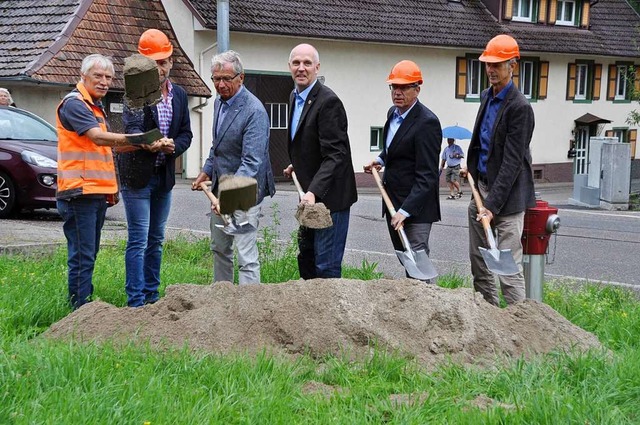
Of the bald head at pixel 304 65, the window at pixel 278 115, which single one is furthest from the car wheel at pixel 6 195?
the window at pixel 278 115

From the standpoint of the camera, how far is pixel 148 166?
7117 millimetres

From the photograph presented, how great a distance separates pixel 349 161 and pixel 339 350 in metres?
2.17

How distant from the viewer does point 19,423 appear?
155 inches

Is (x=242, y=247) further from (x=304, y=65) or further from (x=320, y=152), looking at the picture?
(x=304, y=65)

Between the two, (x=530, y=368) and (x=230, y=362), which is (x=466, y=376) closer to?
(x=530, y=368)

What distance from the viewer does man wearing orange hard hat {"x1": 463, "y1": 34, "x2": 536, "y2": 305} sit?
672 centimetres

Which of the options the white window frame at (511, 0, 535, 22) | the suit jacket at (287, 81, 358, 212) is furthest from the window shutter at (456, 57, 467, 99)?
the suit jacket at (287, 81, 358, 212)

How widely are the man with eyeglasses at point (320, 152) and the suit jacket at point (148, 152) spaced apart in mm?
841

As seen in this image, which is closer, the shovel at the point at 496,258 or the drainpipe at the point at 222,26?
the shovel at the point at 496,258

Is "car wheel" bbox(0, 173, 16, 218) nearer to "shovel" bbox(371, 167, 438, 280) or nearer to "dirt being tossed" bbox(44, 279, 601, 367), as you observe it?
"shovel" bbox(371, 167, 438, 280)

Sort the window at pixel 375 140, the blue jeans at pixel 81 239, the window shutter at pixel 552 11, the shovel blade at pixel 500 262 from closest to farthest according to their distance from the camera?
the shovel blade at pixel 500 262 → the blue jeans at pixel 81 239 → the window at pixel 375 140 → the window shutter at pixel 552 11

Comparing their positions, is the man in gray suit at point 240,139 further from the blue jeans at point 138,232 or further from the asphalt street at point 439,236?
the asphalt street at point 439,236

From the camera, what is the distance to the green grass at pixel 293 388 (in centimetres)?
423

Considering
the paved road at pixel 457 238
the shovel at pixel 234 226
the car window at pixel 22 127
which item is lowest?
the paved road at pixel 457 238
